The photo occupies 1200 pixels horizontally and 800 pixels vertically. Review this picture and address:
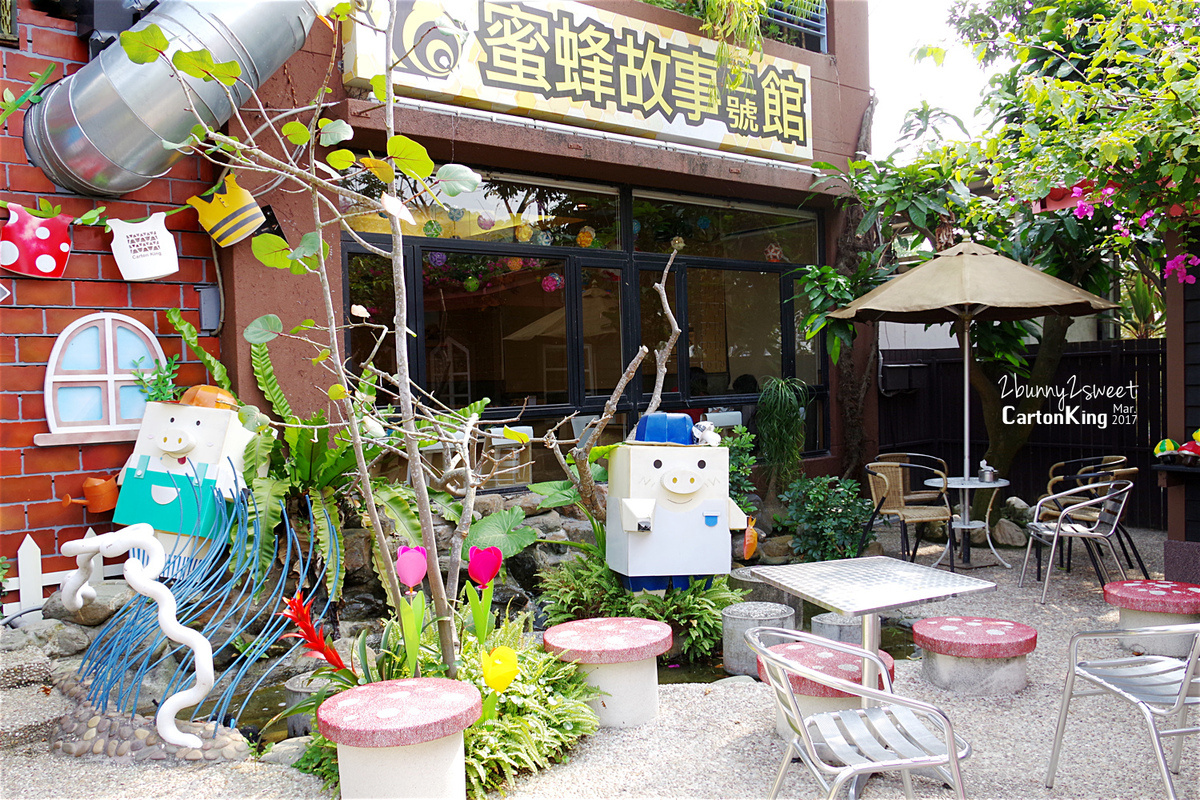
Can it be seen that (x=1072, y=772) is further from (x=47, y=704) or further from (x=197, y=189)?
(x=197, y=189)

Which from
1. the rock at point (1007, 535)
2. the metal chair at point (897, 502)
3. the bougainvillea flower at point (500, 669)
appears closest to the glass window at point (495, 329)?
the metal chair at point (897, 502)

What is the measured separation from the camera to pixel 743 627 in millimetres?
4559

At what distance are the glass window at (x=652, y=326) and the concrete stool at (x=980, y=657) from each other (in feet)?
13.1

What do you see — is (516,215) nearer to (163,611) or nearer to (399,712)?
(163,611)

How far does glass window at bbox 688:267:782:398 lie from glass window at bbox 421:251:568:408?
1527 millimetres

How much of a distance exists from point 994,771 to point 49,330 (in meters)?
5.49

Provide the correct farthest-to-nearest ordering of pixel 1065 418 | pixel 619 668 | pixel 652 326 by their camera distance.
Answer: pixel 1065 418 < pixel 652 326 < pixel 619 668

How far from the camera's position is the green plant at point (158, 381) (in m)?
5.15

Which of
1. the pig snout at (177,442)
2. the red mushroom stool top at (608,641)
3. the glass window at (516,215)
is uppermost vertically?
the glass window at (516,215)

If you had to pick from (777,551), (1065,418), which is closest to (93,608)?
(777,551)

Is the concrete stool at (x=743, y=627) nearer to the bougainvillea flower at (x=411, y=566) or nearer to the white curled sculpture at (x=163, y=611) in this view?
the bougainvillea flower at (x=411, y=566)

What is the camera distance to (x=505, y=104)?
6234 millimetres

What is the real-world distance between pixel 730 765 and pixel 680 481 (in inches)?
66.4

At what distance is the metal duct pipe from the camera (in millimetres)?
4477
